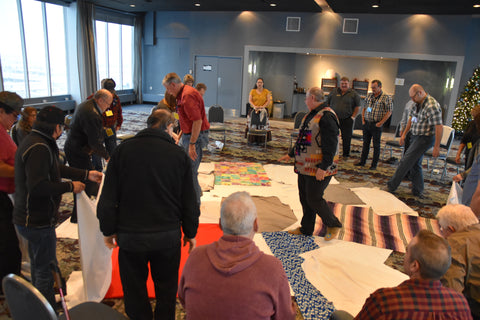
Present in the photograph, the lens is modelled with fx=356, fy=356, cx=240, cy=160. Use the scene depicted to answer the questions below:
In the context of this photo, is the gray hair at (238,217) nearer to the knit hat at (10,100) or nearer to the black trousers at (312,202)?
the knit hat at (10,100)

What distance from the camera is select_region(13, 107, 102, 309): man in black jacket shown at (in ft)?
7.02

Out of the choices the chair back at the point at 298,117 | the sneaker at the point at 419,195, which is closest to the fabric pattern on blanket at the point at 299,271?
the sneaker at the point at 419,195

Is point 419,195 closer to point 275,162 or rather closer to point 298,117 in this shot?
point 275,162

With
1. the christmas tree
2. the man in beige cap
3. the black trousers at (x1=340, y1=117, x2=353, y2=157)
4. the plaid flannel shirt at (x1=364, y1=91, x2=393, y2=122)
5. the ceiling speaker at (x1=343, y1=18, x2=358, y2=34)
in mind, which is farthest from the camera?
the ceiling speaker at (x1=343, y1=18, x2=358, y2=34)

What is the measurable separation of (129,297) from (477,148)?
148 inches

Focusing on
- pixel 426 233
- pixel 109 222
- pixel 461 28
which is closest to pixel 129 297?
pixel 109 222

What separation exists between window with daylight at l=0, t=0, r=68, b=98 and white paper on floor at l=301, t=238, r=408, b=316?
9.17m

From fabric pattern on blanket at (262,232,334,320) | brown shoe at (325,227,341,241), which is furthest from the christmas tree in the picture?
fabric pattern on blanket at (262,232,334,320)

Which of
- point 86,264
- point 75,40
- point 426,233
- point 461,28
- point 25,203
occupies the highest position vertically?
point 461,28

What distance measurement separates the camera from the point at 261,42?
12.3m

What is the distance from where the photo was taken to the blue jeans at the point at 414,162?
5.17m

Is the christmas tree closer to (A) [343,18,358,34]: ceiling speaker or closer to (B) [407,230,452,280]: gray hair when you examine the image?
(A) [343,18,358,34]: ceiling speaker

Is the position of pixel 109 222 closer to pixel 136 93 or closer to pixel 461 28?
pixel 461 28

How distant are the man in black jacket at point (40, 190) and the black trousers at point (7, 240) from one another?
1.16 feet
